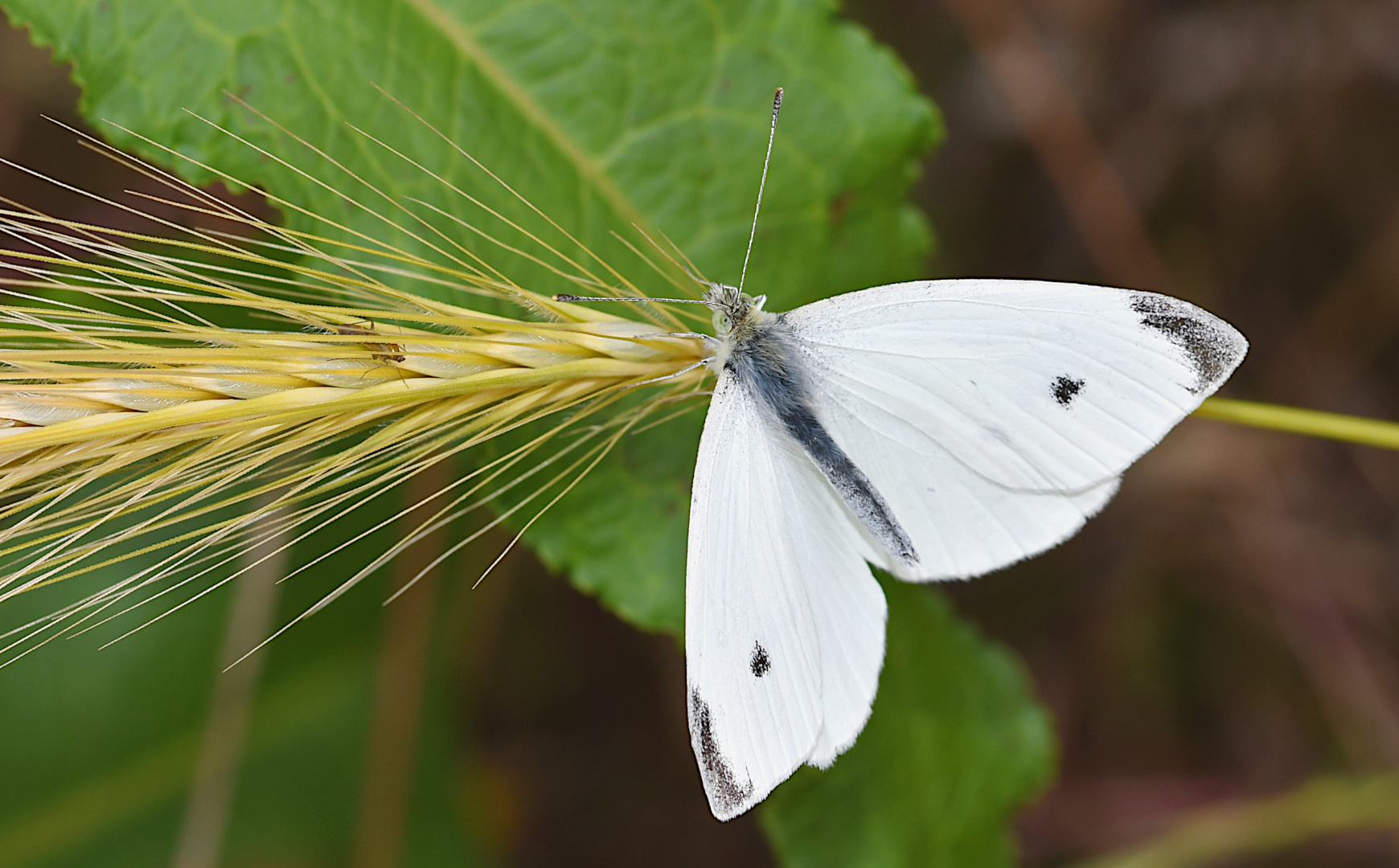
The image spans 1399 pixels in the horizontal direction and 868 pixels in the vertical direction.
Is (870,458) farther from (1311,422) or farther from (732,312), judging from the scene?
(1311,422)

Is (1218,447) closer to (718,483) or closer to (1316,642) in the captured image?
(1316,642)

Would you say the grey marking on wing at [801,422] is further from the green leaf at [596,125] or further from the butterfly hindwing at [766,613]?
the green leaf at [596,125]

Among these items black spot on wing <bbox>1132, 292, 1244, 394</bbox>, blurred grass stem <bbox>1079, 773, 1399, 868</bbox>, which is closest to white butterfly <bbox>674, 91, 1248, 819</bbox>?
black spot on wing <bbox>1132, 292, 1244, 394</bbox>

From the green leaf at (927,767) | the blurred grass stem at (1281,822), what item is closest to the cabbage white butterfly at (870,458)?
the green leaf at (927,767)

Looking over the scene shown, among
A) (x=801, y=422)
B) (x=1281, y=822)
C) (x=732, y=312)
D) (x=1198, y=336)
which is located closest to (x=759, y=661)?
(x=801, y=422)

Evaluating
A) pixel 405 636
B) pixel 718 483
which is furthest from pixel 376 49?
pixel 405 636

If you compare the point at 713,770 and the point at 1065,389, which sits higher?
the point at 1065,389

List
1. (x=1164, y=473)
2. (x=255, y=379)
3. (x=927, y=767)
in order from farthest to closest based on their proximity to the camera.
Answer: (x=1164, y=473) → (x=927, y=767) → (x=255, y=379)

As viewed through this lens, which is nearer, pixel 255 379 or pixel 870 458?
pixel 255 379
